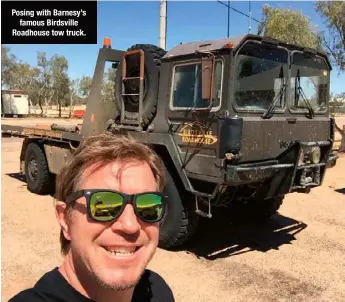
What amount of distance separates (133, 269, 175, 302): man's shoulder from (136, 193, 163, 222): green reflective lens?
331mm

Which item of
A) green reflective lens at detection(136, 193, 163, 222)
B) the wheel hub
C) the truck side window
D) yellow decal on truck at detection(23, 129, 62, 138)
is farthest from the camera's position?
the wheel hub

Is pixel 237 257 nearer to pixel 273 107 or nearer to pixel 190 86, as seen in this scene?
pixel 273 107

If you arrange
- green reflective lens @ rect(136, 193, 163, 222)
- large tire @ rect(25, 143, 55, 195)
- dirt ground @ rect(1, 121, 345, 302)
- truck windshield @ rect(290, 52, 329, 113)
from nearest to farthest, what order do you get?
green reflective lens @ rect(136, 193, 163, 222) → dirt ground @ rect(1, 121, 345, 302) → truck windshield @ rect(290, 52, 329, 113) → large tire @ rect(25, 143, 55, 195)

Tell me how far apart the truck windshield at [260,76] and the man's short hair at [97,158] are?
3200mm

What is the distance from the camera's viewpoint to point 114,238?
4.46 feet

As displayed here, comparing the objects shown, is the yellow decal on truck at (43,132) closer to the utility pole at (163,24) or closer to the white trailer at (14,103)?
the utility pole at (163,24)

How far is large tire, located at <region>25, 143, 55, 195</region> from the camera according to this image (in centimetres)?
814

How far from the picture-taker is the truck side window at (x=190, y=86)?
4551mm

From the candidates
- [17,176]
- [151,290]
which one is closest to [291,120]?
[151,290]

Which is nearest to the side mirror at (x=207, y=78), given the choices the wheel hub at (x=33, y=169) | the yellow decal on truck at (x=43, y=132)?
the yellow decal on truck at (x=43, y=132)

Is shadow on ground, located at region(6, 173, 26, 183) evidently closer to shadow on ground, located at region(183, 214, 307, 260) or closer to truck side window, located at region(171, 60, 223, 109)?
shadow on ground, located at region(183, 214, 307, 260)

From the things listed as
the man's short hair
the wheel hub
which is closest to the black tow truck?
the man's short hair

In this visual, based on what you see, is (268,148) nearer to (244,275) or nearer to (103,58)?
(244,275)

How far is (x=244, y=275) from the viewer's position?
4.50 meters
